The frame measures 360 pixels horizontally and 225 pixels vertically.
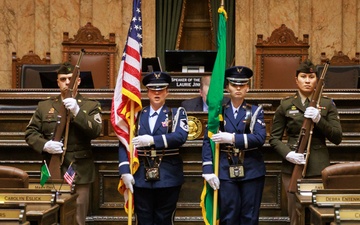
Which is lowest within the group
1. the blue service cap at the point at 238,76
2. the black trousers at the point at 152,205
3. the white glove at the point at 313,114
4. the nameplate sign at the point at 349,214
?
the black trousers at the point at 152,205

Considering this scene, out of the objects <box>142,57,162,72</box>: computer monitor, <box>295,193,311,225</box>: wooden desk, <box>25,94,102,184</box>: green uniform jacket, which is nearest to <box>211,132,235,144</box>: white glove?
<box>295,193,311,225</box>: wooden desk

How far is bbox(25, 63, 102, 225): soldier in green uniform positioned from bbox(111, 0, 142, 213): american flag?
0.71ft

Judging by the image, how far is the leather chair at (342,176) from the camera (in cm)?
479

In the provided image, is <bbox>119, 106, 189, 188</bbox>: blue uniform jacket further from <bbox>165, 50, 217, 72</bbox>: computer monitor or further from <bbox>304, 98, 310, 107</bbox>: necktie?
<bbox>165, 50, 217, 72</bbox>: computer monitor

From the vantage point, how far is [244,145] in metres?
5.15

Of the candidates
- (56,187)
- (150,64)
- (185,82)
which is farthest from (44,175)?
(150,64)

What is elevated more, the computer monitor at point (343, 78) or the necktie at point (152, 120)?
the computer monitor at point (343, 78)

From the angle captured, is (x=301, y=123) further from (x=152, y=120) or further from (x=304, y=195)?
(x=152, y=120)

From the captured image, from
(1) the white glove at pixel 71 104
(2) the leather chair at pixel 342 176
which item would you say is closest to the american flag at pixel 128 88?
(1) the white glove at pixel 71 104

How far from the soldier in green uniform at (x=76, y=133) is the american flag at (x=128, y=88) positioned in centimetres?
22

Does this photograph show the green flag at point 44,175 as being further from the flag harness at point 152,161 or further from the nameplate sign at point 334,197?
the nameplate sign at point 334,197

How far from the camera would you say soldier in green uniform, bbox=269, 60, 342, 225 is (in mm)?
5324

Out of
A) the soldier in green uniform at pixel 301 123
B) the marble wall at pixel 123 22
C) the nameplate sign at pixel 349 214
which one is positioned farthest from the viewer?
the marble wall at pixel 123 22

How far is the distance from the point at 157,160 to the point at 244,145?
707 millimetres
